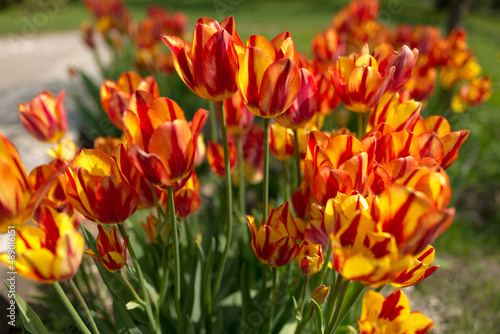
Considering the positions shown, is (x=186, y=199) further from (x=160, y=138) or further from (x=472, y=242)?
(x=472, y=242)

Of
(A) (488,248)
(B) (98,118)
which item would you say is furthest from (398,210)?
(B) (98,118)

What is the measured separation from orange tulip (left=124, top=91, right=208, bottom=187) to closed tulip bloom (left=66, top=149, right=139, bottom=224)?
7 centimetres

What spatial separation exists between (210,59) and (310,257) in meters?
0.40

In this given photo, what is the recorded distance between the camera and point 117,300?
3.12 ft

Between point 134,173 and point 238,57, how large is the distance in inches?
11.2

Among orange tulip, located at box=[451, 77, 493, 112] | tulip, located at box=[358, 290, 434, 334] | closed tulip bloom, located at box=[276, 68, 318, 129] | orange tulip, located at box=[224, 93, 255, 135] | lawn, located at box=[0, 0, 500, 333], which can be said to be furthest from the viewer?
orange tulip, located at box=[451, 77, 493, 112]

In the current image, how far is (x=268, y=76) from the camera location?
26.5 inches

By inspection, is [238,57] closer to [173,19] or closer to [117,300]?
[117,300]

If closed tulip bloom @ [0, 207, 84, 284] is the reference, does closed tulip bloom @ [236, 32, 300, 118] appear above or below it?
above

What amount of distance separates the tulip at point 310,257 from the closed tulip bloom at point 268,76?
26 cm

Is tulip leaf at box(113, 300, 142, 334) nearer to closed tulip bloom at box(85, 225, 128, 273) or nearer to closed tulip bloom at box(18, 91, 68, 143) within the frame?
closed tulip bloom at box(85, 225, 128, 273)

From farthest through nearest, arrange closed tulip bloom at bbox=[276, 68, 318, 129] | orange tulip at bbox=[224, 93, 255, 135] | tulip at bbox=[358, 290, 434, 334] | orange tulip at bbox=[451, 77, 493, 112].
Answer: orange tulip at bbox=[451, 77, 493, 112]
orange tulip at bbox=[224, 93, 255, 135]
closed tulip bloom at bbox=[276, 68, 318, 129]
tulip at bbox=[358, 290, 434, 334]

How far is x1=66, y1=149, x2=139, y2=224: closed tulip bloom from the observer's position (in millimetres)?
649

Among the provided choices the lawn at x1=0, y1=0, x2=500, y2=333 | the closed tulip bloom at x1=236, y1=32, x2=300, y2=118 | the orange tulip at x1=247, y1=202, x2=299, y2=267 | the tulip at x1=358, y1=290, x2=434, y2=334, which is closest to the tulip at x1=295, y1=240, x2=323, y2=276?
the orange tulip at x1=247, y1=202, x2=299, y2=267
